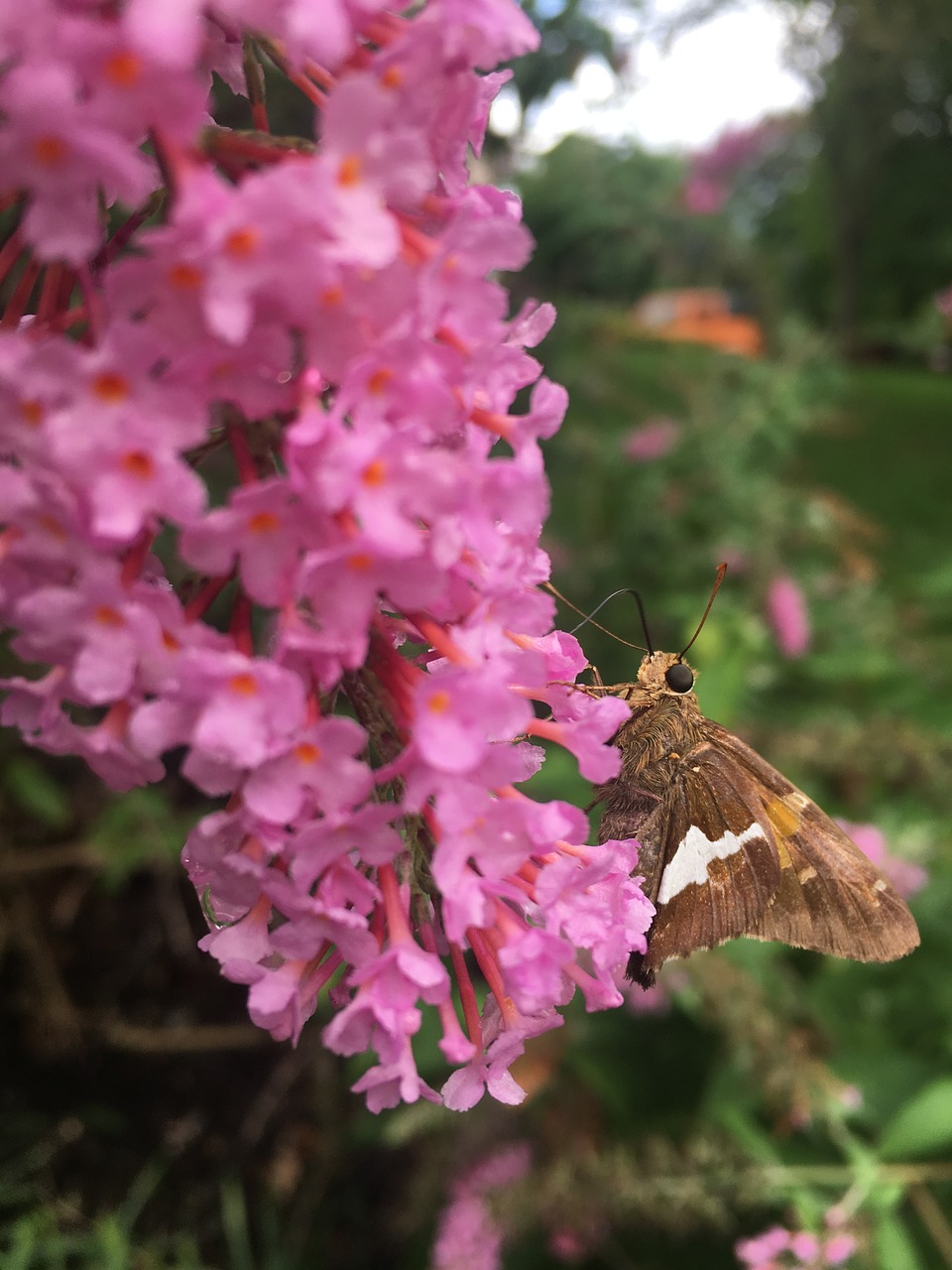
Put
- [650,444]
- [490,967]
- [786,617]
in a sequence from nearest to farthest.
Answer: [490,967]
[786,617]
[650,444]

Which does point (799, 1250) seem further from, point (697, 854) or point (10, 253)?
point (10, 253)

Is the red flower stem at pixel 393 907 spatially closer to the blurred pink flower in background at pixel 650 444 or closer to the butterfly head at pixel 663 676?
the butterfly head at pixel 663 676

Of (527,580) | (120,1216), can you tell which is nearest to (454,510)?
(527,580)

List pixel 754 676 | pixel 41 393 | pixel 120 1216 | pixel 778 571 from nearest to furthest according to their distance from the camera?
pixel 41 393 < pixel 120 1216 < pixel 754 676 < pixel 778 571

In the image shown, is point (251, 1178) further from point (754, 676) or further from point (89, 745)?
point (89, 745)

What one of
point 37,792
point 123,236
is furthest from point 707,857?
point 37,792

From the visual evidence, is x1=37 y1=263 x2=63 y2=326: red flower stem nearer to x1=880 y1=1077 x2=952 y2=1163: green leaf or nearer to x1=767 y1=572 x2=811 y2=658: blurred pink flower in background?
x1=880 y1=1077 x2=952 y2=1163: green leaf
